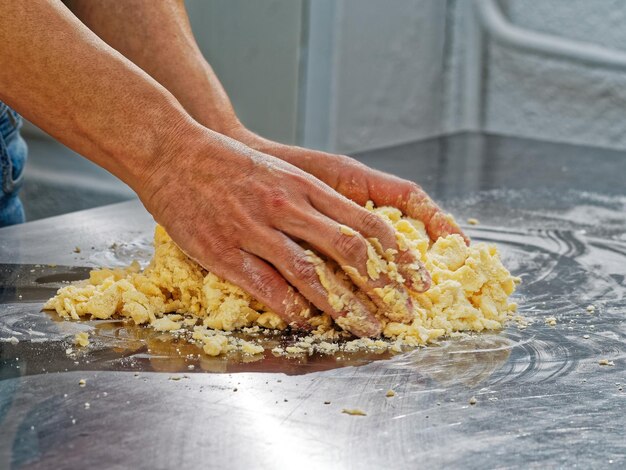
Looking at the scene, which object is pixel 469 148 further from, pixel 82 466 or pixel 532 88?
pixel 82 466

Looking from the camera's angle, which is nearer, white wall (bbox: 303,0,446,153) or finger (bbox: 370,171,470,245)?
finger (bbox: 370,171,470,245)

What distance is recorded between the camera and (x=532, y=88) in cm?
345

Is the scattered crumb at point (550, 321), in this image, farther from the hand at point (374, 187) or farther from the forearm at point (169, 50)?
the forearm at point (169, 50)

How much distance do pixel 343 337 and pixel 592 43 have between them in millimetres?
2623

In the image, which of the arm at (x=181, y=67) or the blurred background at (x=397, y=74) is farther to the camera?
the blurred background at (x=397, y=74)

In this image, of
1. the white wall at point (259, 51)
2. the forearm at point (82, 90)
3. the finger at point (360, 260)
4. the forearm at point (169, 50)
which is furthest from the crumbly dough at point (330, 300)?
the white wall at point (259, 51)

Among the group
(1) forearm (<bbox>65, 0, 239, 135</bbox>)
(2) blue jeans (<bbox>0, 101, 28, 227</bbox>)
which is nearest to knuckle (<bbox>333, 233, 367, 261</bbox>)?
(1) forearm (<bbox>65, 0, 239, 135</bbox>)

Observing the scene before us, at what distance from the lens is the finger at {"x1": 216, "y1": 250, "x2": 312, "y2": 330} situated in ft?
3.48

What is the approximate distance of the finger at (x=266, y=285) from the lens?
3.48 ft

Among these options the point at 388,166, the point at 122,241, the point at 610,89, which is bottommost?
the point at 122,241

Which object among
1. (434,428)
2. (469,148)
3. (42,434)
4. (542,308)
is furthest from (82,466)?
(469,148)

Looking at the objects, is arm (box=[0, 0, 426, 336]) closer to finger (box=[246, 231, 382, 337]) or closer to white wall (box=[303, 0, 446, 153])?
finger (box=[246, 231, 382, 337])

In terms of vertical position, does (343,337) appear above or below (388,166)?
below

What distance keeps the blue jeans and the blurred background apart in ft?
4.45
